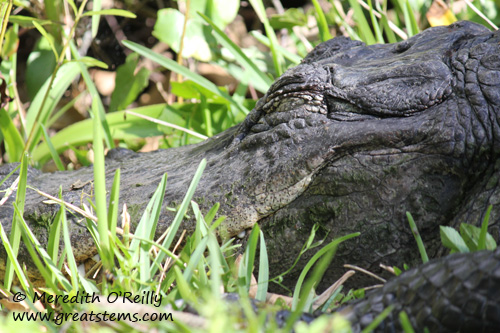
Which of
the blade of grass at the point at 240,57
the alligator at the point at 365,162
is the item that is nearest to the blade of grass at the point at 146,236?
the alligator at the point at 365,162

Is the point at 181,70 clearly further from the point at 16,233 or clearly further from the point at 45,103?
the point at 16,233

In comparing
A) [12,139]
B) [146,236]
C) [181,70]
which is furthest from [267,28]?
[146,236]

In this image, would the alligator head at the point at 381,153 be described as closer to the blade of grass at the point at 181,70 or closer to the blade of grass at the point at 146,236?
the blade of grass at the point at 146,236

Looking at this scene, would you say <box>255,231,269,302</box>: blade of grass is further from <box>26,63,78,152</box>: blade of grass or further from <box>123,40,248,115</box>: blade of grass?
<box>26,63,78,152</box>: blade of grass

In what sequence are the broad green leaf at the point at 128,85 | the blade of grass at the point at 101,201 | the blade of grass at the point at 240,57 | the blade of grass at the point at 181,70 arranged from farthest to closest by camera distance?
1. the broad green leaf at the point at 128,85
2. the blade of grass at the point at 240,57
3. the blade of grass at the point at 181,70
4. the blade of grass at the point at 101,201

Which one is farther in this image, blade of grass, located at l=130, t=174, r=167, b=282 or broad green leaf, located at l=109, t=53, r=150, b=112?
broad green leaf, located at l=109, t=53, r=150, b=112

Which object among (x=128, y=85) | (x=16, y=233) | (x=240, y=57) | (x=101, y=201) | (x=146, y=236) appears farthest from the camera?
(x=128, y=85)

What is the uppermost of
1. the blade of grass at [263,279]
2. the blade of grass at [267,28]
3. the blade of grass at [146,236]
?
the blade of grass at [267,28]

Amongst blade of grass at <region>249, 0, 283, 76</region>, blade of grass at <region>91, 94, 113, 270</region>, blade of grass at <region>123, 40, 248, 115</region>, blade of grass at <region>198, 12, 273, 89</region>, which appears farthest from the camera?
blade of grass at <region>249, 0, 283, 76</region>

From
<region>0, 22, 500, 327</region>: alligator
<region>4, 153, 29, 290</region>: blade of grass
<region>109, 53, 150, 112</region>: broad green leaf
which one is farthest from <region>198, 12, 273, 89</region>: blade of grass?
<region>4, 153, 29, 290</region>: blade of grass
